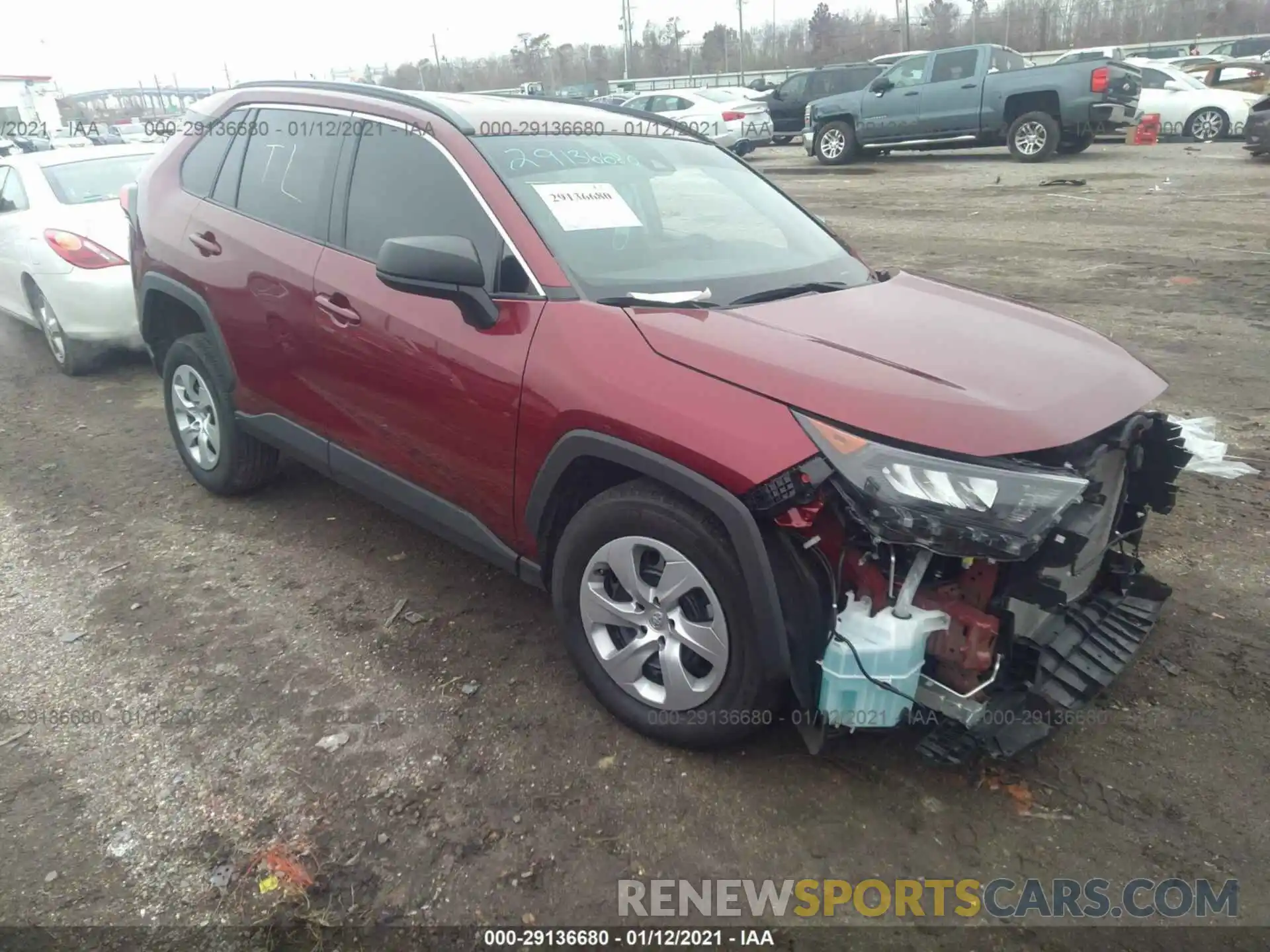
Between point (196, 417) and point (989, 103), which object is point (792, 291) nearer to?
point (196, 417)

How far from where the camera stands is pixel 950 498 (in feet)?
7.06

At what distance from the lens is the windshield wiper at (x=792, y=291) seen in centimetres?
288

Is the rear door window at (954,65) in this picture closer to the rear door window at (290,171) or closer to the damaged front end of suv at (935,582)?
the rear door window at (290,171)

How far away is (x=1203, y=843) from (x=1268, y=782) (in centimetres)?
36

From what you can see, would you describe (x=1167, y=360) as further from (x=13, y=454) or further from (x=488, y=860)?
(x=13, y=454)

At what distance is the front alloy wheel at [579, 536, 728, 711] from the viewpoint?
97.5 inches

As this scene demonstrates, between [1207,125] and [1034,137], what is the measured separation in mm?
6242

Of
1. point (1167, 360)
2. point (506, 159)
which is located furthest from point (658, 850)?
point (1167, 360)

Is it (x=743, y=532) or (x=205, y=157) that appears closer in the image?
(x=743, y=532)

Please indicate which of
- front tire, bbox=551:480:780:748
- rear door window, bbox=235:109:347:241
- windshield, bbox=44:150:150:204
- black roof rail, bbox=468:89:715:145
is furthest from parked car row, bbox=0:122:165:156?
front tire, bbox=551:480:780:748

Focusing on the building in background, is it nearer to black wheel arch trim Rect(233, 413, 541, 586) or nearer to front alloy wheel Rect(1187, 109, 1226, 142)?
front alloy wheel Rect(1187, 109, 1226, 142)

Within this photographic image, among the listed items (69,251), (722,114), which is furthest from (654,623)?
(722,114)

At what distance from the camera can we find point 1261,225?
395 inches

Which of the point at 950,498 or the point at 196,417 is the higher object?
the point at 950,498
